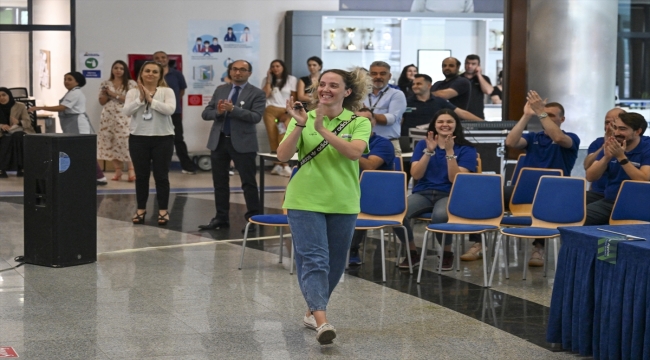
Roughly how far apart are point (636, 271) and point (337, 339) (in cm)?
167

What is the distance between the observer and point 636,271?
464cm

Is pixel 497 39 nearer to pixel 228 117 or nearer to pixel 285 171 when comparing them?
pixel 285 171

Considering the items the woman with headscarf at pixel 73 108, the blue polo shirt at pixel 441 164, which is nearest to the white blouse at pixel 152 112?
the blue polo shirt at pixel 441 164

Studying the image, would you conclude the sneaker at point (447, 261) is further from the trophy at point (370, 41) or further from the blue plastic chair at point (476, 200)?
the trophy at point (370, 41)

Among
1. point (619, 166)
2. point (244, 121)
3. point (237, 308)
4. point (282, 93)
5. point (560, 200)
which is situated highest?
point (282, 93)

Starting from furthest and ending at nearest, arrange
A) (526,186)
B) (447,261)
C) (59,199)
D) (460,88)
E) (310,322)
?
(460,88) → (526,186) → (447,261) → (59,199) → (310,322)

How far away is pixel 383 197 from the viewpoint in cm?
750

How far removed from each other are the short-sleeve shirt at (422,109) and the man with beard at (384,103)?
1583mm

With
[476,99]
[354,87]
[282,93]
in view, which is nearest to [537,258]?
[354,87]

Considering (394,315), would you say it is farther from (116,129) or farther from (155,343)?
(116,129)

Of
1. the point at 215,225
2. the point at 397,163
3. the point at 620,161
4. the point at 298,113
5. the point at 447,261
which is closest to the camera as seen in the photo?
the point at 298,113

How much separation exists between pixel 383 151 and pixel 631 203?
6.43ft

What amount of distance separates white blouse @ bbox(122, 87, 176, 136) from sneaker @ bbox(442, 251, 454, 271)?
325 centimetres

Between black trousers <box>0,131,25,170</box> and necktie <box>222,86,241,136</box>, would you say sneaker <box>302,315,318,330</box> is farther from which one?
black trousers <box>0,131,25,170</box>
